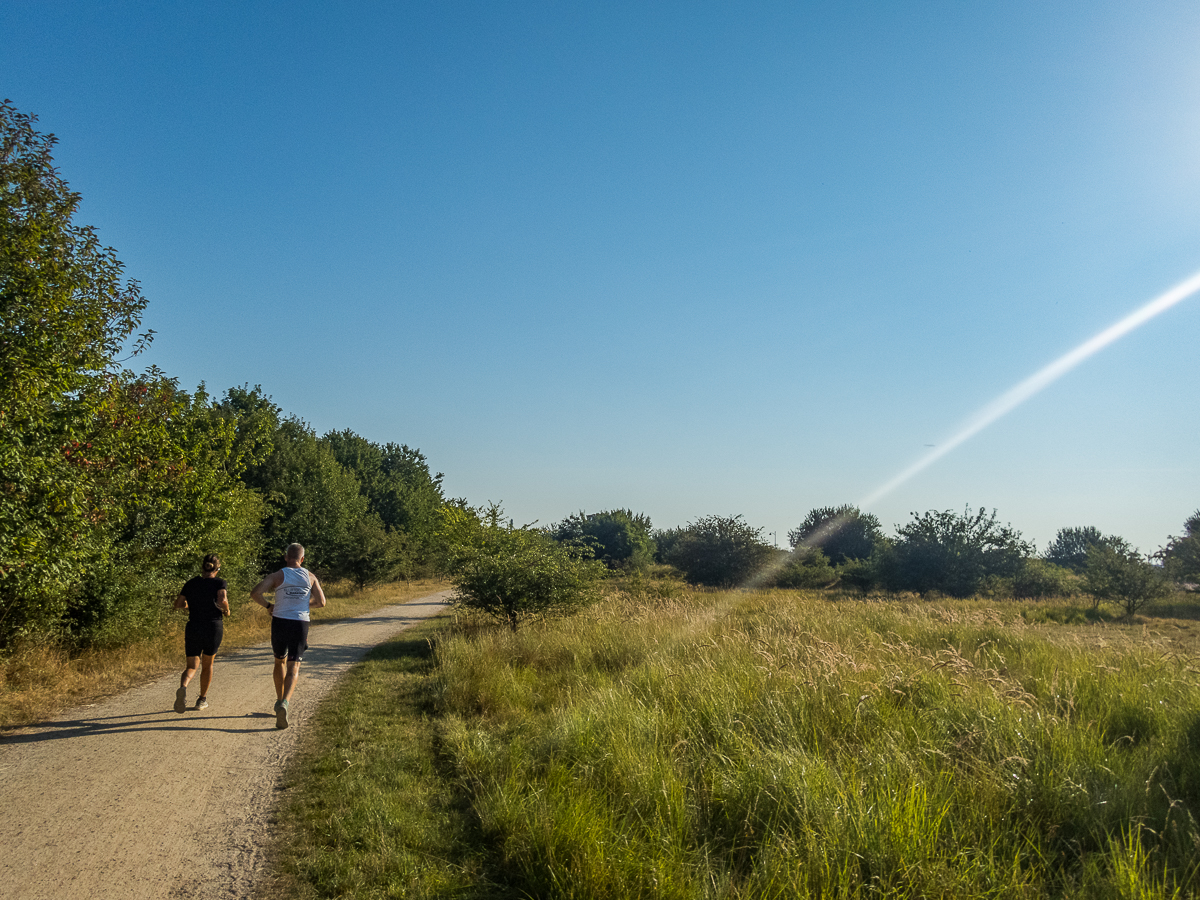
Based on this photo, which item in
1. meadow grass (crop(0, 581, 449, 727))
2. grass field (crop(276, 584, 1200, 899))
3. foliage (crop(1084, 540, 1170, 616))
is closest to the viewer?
grass field (crop(276, 584, 1200, 899))

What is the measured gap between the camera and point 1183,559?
3188cm

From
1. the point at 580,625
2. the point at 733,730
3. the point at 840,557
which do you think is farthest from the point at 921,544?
the point at 733,730

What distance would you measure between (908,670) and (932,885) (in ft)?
15.0

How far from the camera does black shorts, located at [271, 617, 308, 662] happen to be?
24.5ft

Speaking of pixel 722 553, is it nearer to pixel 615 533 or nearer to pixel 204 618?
pixel 615 533

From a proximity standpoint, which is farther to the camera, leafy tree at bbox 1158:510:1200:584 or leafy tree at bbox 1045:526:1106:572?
leafy tree at bbox 1045:526:1106:572

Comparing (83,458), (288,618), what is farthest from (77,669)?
(288,618)

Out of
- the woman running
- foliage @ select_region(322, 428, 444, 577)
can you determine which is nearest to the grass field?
the woman running

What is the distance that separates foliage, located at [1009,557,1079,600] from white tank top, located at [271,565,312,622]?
4101 centimetres

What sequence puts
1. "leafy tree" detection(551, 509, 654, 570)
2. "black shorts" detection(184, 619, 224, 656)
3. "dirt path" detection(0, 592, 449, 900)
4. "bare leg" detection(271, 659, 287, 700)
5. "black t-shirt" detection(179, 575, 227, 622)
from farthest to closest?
"leafy tree" detection(551, 509, 654, 570)
"black t-shirt" detection(179, 575, 227, 622)
"black shorts" detection(184, 619, 224, 656)
"bare leg" detection(271, 659, 287, 700)
"dirt path" detection(0, 592, 449, 900)

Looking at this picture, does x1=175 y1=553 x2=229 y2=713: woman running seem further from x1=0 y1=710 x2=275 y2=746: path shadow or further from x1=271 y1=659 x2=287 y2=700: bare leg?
x1=271 y1=659 x2=287 y2=700: bare leg

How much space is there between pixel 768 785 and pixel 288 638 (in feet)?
19.4

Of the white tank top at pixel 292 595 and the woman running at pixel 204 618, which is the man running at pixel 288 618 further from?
the woman running at pixel 204 618

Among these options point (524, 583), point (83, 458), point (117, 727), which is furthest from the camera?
point (524, 583)
